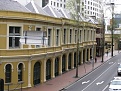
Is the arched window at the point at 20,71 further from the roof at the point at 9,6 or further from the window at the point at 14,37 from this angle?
the roof at the point at 9,6

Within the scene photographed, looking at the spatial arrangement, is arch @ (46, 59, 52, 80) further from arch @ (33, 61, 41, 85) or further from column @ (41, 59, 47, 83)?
arch @ (33, 61, 41, 85)

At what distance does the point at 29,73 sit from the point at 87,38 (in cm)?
3253

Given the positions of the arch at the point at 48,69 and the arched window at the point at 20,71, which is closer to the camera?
the arched window at the point at 20,71

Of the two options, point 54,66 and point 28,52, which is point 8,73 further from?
point 54,66

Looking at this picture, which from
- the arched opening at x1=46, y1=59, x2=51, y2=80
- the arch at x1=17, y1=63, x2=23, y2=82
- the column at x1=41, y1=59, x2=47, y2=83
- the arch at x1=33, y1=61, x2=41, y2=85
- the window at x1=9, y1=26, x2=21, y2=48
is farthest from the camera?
the arched opening at x1=46, y1=59, x2=51, y2=80

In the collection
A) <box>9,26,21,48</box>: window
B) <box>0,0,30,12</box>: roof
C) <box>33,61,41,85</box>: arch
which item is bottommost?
<box>33,61,41,85</box>: arch

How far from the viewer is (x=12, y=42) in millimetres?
30719

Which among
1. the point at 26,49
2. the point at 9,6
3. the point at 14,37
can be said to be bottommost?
the point at 26,49

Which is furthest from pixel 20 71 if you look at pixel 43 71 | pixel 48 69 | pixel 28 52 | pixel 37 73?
pixel 48 69

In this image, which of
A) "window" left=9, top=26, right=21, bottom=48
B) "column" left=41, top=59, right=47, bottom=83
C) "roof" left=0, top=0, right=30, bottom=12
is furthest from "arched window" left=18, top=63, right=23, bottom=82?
"roof" left=0, top=0, right=30, bottom=12

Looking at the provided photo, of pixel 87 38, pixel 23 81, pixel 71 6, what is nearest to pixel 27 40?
pixel 23 81

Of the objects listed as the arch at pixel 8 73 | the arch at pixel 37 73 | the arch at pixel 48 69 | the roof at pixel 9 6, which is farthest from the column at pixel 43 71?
the roof at pixel 9 6

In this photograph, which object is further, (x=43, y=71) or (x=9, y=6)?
(x=43, y=71)

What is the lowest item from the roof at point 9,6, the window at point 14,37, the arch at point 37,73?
the arch at point 37,73
